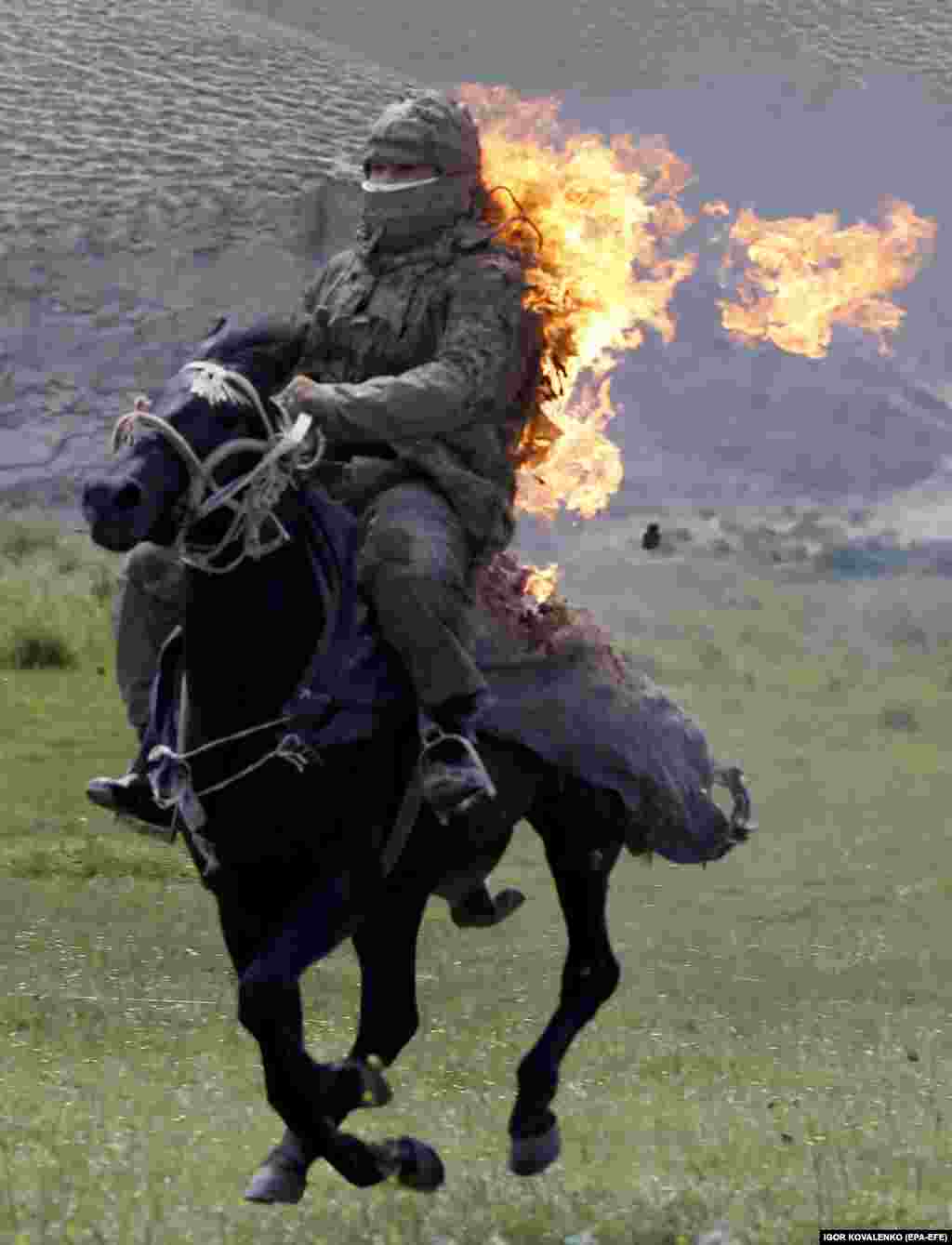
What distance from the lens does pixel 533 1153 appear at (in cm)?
1113

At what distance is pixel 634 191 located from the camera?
1114 centimetres

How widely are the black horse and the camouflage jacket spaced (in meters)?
0.44

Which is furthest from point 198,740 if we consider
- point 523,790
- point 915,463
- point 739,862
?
point 915,463

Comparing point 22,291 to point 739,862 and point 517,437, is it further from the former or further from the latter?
point 517,437

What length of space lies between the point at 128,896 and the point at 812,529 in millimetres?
42564

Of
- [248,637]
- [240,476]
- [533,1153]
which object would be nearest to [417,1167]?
[533,1153]

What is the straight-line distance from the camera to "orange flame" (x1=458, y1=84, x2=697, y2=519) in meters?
10.7

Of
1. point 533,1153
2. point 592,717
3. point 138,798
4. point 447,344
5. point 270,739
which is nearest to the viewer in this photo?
point 270,739

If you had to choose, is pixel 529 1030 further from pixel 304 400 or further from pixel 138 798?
pixel 304 400

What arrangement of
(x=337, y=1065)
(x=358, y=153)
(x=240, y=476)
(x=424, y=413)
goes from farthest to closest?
1. (x=358, y=153)
2. (x=337, y=1065)
3. (x=424, y=413)
4. (x=240, y=476)

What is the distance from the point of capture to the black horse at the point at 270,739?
9172mm

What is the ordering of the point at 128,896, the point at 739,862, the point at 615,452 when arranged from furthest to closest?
the point at 739,862, the point at 128,896, the point at 615,452

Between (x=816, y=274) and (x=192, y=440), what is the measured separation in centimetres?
460

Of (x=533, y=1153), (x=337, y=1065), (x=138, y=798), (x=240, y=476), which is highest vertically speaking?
(x=240, y=476)
